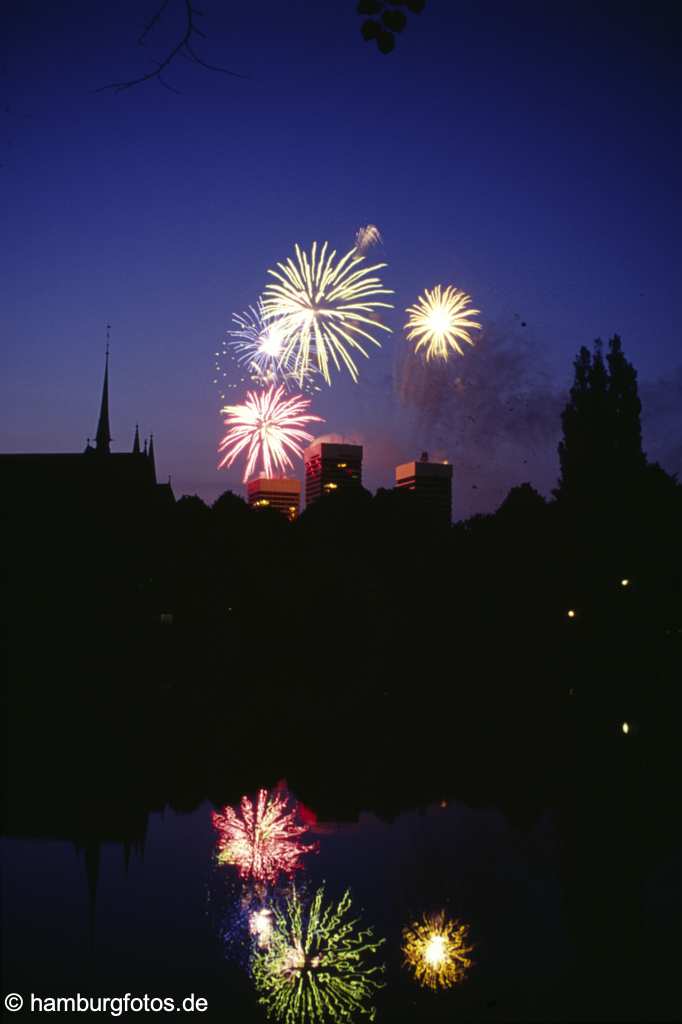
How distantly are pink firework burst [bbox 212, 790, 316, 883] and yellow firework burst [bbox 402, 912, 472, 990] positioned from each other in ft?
10.1

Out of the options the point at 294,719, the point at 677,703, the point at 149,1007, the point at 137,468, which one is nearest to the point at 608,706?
the point at 677,703

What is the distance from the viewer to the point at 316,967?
978 cm

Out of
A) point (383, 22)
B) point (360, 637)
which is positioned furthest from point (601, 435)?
point (383, 22)

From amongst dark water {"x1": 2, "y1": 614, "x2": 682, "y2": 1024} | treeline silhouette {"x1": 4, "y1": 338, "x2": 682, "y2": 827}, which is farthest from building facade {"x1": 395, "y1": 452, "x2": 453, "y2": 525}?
dark water {"x1": 2, "y1": 614, "x2": 682, "y2": 1024}

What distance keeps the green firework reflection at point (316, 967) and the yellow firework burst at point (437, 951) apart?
0.49 meters

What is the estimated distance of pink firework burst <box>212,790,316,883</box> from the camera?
44.2ft

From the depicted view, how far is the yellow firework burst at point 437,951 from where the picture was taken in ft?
31.1

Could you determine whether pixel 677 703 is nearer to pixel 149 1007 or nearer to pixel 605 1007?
pixel 605 1007

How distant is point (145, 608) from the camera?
53.3 metres

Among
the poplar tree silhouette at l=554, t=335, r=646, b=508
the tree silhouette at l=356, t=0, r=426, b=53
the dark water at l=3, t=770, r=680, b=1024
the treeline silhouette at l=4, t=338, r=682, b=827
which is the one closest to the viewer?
the tree silhouette at l=356, t=0, r=426, b=53

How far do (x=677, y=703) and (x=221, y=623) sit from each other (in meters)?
33.1

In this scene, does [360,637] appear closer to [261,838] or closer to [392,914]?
[261,838]

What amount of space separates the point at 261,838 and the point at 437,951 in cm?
561

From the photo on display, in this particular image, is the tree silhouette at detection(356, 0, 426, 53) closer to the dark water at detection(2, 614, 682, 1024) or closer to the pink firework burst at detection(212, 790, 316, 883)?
the dark water at detection(2, 614, 682, 1024)
